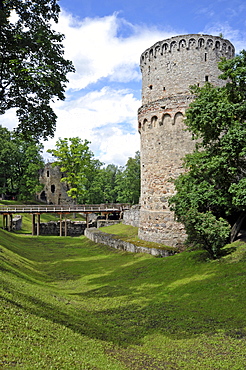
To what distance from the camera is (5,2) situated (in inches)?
432

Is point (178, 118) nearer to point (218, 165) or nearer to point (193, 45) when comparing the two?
point (193, 45)

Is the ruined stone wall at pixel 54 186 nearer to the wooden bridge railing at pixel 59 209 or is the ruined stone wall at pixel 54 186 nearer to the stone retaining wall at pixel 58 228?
the stone retaining wall at pixel 58 228

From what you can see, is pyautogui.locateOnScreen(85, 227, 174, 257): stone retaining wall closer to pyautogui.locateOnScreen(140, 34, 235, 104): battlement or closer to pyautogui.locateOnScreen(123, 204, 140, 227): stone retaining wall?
pyautogui.locateOnScreen(123, 204, 140, 227): stone retaining wall

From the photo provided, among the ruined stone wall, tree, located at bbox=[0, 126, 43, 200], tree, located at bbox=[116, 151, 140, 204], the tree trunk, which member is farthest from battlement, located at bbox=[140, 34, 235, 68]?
the ruined stone wall

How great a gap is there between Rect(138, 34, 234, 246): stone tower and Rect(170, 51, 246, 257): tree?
5057 mm

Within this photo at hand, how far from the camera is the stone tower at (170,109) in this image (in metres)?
19.8

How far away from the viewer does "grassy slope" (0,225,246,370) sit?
6.16 m

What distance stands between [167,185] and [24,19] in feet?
41.5

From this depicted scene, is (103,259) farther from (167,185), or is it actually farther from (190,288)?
(190,288)

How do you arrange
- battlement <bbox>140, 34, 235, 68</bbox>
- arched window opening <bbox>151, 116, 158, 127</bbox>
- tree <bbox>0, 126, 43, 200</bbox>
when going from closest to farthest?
battlement <bbox>140, 34, 235, 68</bbox>
arched window opening <bbox>151, 116, 158, 127</bbox>
tree <bbox>0, 126, 43, 200</bbox>

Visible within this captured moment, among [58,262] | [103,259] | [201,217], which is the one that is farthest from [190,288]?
[58,262]

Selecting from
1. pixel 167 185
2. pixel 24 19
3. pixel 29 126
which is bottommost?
pixel 167 185

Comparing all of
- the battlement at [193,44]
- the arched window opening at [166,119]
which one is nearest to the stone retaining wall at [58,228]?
the arched window opening at [166,119]

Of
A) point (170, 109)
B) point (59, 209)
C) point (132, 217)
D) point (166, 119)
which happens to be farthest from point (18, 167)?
point (170, 109)
